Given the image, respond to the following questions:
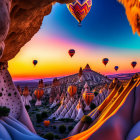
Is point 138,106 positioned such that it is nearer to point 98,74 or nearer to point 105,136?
point 105,136

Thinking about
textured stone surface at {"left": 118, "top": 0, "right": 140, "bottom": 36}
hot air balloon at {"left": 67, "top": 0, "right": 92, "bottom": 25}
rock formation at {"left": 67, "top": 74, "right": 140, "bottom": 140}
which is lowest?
rock formation at {"left": 67, "top": 74, "right": 140, "bottom": 140}

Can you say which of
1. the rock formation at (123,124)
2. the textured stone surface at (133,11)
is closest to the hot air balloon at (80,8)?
the textured stone surface at (133,11)

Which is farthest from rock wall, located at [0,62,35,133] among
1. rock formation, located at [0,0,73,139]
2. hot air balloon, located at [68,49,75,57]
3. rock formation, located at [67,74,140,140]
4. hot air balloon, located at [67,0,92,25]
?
hot air balloon, located at [68,49,75,57]

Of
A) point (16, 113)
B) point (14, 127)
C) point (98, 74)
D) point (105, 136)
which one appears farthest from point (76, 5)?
point (98, 74)

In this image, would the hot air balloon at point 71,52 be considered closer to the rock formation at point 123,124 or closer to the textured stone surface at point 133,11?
the rock formation at point 123,124

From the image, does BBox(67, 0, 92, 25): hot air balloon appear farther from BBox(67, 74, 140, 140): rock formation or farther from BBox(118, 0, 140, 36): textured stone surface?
BBox(67, 74, 140, 140): rock formation

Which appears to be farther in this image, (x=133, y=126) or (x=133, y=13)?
(x=133, y=126)

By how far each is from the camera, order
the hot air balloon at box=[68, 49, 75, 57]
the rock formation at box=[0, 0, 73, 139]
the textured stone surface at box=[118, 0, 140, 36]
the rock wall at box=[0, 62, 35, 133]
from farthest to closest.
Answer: the hot air balloon at box=[68, 49, 75, 57] < the rock wall at box=[0, 62, 35, 133] < the textured stone surface at box=[118, 0, 140, 36] < the rock formation at box=[0, 0, 73, 139]
